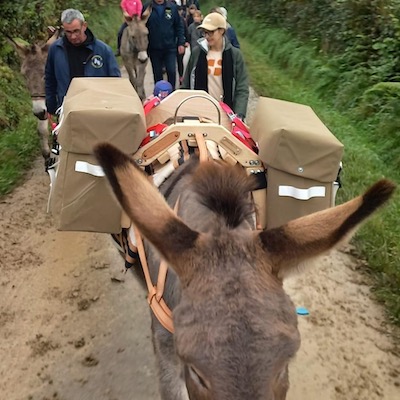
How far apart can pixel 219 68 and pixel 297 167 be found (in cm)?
338

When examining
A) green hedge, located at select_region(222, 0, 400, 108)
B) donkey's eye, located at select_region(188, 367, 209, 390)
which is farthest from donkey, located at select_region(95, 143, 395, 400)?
green hedge, located at select_region(222, 0, 400, 108)

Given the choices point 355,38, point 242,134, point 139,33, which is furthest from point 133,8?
point 242,134

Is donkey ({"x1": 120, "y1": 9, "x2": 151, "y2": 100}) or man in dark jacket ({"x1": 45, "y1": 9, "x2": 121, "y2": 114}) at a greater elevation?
man in dark jacket ({"x1": 45, "y1": 9, "x2": 121, "y2": 114})

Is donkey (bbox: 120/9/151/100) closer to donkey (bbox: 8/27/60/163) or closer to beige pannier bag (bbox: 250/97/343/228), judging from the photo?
donkey (bbox: 8/27/60/163)

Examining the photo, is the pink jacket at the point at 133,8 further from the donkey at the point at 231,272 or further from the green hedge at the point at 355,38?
the donkey at the point at 231,272

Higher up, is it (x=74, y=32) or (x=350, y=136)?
(x=74, y=32)

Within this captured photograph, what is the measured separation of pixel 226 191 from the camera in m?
2.40

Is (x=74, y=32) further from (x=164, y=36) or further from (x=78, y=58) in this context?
(x=164, y=36)

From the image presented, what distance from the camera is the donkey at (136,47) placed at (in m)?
10.3

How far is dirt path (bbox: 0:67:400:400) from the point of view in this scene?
403cm

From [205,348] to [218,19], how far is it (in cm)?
484

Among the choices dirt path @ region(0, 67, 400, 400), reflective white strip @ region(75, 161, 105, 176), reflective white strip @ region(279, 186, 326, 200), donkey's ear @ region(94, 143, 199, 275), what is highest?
donkey's ear @ region(94, 143, 199, 275)

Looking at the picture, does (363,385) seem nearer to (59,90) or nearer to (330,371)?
(330,371)

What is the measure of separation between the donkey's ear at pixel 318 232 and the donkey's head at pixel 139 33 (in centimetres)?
881
